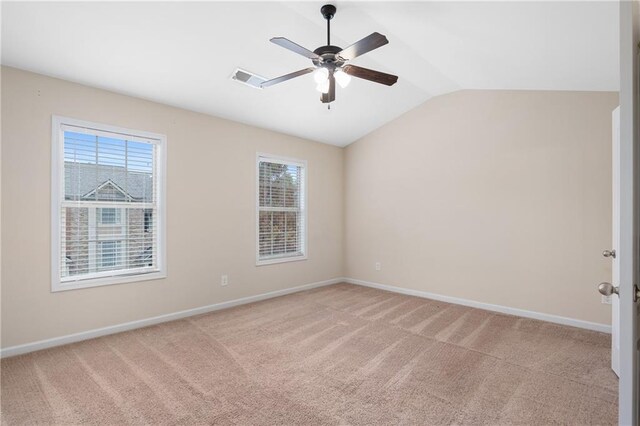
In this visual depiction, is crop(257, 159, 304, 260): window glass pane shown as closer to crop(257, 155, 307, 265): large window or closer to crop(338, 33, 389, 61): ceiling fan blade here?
crop(257, 155, 307, 265): large window

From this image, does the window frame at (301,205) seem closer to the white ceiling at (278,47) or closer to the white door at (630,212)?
the white ceiling at (278,47)

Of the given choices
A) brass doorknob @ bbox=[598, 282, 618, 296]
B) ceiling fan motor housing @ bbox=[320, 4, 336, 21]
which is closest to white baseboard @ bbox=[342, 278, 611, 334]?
brass doorknob @ bbox=[598, 282, 618, 296]

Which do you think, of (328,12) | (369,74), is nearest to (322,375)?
(369,74)

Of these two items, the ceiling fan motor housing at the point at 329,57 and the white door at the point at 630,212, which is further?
the ceiling fan motor housing at the point at 329,57

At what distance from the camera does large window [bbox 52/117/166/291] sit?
10.2 ft

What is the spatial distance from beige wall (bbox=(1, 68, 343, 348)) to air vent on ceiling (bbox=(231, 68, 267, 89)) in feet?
2.83

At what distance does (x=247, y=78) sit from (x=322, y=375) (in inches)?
117

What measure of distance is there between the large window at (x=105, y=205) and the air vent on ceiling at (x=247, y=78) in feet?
3.68

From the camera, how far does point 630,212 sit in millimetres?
972

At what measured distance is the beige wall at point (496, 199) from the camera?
3.52 meters

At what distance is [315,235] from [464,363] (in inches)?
124

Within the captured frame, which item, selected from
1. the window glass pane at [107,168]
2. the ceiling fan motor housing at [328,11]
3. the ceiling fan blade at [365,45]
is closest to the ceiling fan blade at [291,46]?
the ceiling fan blade at [365,45]

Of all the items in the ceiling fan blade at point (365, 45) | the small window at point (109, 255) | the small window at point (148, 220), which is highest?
the ceiling fan blade at point (365, 45)

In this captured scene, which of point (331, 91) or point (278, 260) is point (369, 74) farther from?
point (278, 260)
